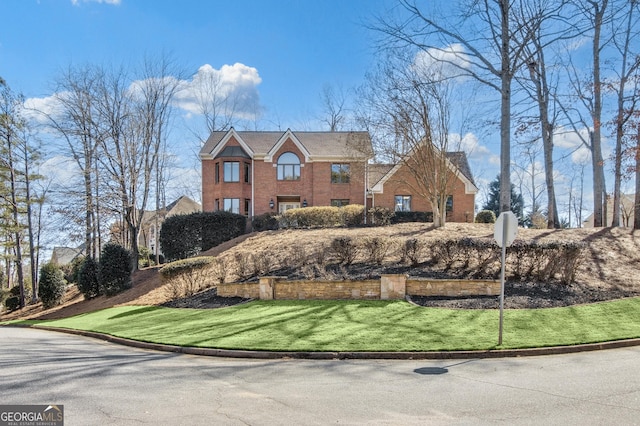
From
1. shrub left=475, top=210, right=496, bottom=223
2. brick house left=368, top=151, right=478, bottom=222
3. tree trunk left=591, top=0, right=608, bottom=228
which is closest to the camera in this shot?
tree trunk left=591, top=0, right=608, bottom=228

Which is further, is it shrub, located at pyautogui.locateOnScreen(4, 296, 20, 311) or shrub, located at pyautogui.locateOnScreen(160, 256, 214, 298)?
shrub, located at pyautogui.locateOnScreen(4, 296, 20, 311)

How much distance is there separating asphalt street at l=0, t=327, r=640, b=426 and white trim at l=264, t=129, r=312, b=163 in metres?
27.6

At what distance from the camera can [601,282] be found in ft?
46.5

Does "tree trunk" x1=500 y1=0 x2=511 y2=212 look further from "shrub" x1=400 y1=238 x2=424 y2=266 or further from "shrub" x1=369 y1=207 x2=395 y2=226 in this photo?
"shrub" x1=369 y1=207 x2=395 y2=226

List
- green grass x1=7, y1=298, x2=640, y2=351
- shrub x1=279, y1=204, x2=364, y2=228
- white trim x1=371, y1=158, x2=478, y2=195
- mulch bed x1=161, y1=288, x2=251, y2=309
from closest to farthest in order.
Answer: green grass x1=7, y1=298, x2=640, y2=351, mulch bed x1=161, y1=288, x2=251, y2=309, shrub x1=279, y1=204, x2=364, y2=228, white trim x1=371, y1=158, x2=478, y2=195

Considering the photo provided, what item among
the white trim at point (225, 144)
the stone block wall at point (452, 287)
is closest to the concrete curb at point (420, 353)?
the stone block wall at point (452, 287)

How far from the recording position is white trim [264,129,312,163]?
35.9 m

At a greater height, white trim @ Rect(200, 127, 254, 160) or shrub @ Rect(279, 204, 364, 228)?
white trim @ Rect(200, 127, 254, 160)

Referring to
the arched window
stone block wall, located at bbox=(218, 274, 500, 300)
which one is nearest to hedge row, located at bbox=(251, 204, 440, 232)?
the arched window

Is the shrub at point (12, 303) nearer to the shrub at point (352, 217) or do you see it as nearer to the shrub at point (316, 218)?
the shrub at point (316, 218)

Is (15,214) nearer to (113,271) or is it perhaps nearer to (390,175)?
(113,271)

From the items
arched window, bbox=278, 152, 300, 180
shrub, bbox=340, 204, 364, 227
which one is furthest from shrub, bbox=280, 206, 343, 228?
arched window, bbox=278, 152, 300, 180

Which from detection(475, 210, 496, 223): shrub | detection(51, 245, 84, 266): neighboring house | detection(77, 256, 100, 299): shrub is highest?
detection(475, 210, 496, 223): shrub

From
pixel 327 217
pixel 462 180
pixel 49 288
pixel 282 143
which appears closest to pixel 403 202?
pixel 462 180
